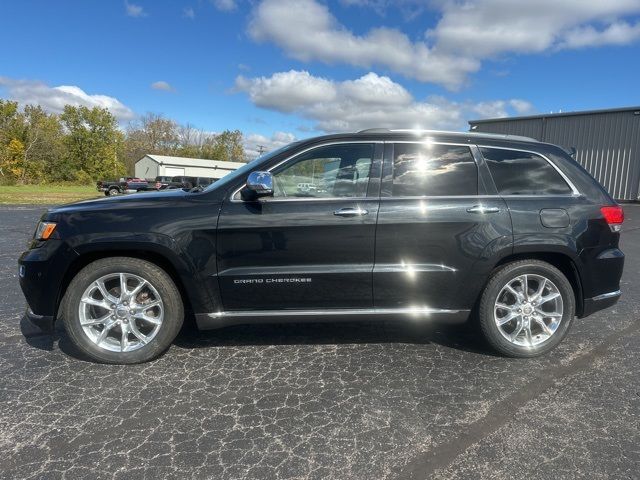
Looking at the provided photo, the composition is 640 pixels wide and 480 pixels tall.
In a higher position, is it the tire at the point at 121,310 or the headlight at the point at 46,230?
the headlight at the point at 46,230

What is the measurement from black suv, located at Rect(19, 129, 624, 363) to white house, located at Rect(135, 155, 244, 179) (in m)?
68.7

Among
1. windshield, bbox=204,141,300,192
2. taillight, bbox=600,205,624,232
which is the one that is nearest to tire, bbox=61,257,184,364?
windshield, bbox=204,141,300,192

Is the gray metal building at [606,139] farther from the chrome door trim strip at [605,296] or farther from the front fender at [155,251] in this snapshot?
the front fender at [155,251]

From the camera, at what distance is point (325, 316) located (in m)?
3.48

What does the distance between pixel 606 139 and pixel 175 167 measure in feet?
208

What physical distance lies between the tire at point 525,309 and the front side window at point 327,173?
1350mm

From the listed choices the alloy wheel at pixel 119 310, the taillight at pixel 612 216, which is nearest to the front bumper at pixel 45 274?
the alloy wheel at pixel 119 310

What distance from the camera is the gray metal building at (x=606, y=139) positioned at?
22.1 metres

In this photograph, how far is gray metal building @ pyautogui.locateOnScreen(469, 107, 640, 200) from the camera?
72.4 feet

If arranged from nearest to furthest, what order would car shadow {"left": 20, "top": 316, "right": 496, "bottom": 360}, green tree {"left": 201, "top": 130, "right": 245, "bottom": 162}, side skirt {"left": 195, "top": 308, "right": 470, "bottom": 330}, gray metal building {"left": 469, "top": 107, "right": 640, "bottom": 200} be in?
side skirt {"left": 195, "top": 308, "right": 470, "bottom": 330} < car shadow {"left": 20, "top": 316, "right": 496, "bottom": 360} < gray metal building {"left": 469, "top": 107, "right": 640, "bottom": 200} < green tree {"left": 201, "top": 130, "right": 245, "bottom": 162}

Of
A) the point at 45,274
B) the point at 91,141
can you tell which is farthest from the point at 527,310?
the point at 91,141

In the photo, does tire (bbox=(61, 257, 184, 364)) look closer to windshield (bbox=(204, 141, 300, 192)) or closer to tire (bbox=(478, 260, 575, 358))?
windshield (bbox=(204, 141, 300, 192))

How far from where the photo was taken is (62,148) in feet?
193

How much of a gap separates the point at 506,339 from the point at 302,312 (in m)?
1.67
